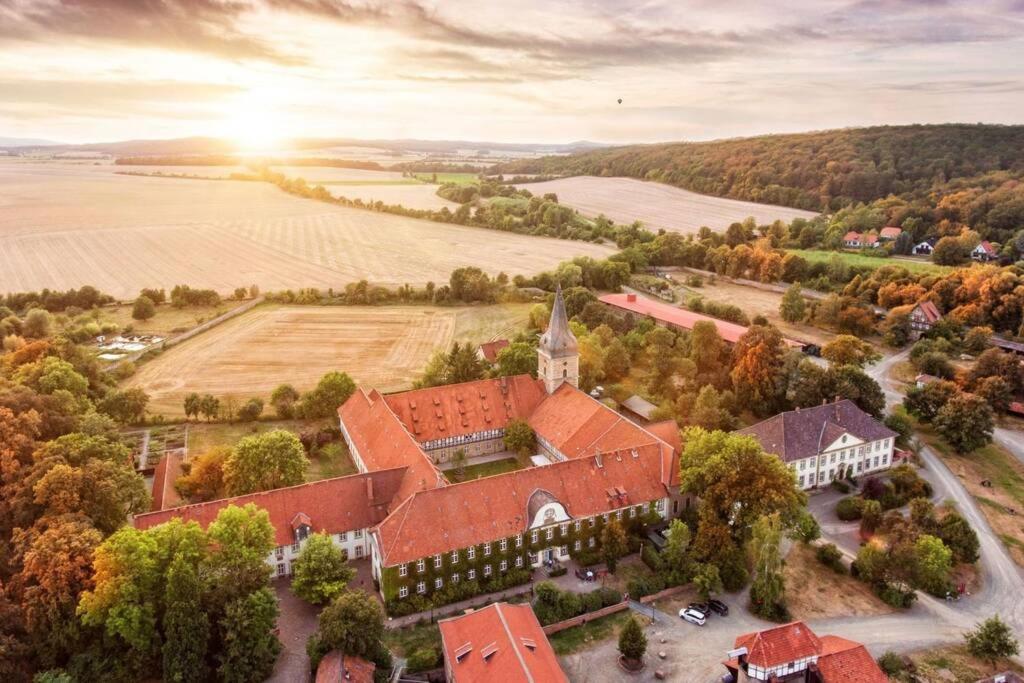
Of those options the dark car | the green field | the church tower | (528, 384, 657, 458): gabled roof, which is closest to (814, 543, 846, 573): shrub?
the dark car

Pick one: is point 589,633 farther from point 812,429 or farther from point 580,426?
point 812,429

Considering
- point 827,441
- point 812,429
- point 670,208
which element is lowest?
point 827,441

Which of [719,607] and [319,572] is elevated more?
[319,572]

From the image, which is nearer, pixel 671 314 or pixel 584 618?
pixel 584 618

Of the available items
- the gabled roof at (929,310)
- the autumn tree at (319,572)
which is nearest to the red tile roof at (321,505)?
the autumn tree at (319,572)

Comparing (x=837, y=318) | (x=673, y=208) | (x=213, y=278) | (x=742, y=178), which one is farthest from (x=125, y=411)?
(x=742, y=178)

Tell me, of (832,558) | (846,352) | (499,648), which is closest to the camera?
(499,648)

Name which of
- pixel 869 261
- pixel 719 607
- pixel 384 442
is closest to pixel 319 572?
pixel 384 442
